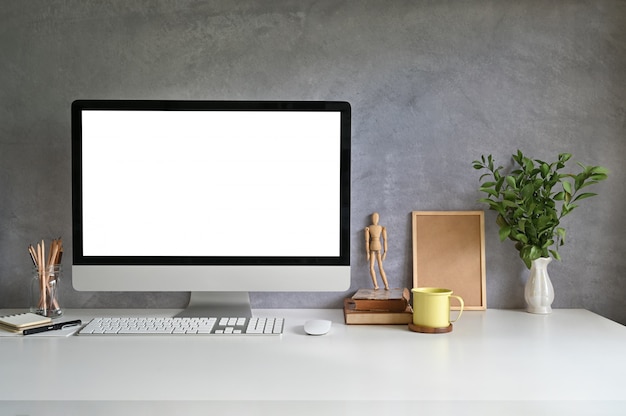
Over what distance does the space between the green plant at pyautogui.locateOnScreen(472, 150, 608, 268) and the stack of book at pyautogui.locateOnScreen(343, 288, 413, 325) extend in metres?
0.36

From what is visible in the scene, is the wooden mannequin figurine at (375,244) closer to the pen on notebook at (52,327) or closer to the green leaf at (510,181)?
the green leaf at (510,181)

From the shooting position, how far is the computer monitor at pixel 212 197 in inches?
→ 61.9

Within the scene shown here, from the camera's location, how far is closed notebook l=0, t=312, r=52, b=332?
1.45 meters

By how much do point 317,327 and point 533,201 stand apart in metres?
0.71

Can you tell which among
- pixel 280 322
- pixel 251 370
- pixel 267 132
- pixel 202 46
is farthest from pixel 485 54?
pixel 251 370

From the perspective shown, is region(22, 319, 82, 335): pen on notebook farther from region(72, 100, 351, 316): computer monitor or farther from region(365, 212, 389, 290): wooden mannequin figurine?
region(365, 212, 389, 290): wooden mannequin figurine

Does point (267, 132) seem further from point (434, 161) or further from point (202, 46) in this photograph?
point (434, 161)

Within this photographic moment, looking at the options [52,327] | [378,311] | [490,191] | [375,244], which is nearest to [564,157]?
[490,191]

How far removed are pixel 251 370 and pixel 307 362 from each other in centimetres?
12

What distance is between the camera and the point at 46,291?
1.63m

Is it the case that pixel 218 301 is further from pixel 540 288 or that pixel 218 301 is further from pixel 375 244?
pixel 540 288

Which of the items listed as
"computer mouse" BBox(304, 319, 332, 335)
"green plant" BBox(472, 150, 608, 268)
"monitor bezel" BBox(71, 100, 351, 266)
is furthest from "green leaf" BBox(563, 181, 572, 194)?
"computer mouse" BBox(304, 319, 332, 335)

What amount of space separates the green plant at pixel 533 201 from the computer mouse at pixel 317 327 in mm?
562

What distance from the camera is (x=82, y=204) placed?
157cm
